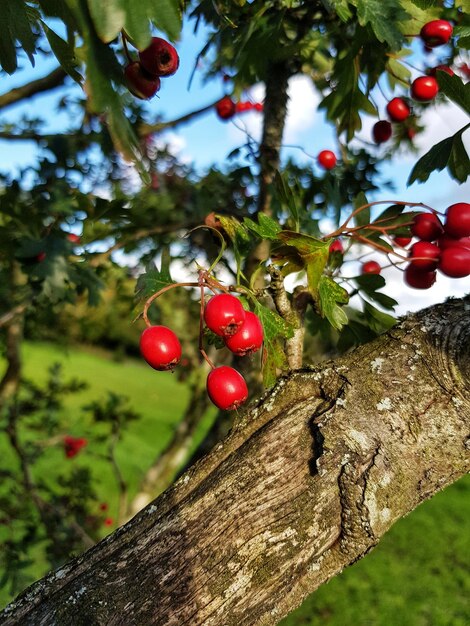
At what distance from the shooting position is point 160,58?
3.84 ft

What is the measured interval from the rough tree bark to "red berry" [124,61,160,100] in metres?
0.68

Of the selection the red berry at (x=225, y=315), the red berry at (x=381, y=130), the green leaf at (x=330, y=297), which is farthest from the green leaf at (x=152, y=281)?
the red berry at (x=381, y=130)

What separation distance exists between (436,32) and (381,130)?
509 millimetres

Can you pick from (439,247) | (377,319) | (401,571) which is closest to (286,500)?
(377,319)

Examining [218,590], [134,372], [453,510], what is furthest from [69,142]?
[134,372]

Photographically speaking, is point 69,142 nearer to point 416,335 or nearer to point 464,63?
point 464,63

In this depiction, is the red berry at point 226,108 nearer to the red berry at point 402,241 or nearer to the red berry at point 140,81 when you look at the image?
the red berry at point 402,241

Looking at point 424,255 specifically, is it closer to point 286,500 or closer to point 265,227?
point 265,227

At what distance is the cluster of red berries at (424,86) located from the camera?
1.66 metres

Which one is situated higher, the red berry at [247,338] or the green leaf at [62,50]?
the green leaf at [62,50]

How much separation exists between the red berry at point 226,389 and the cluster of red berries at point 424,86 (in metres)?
0.83

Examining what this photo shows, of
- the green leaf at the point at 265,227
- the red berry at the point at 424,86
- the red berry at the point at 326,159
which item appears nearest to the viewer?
the green leaf at the point at 265,227

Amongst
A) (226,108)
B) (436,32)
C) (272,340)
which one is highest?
(226,108)

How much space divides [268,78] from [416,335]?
4.19 ft
